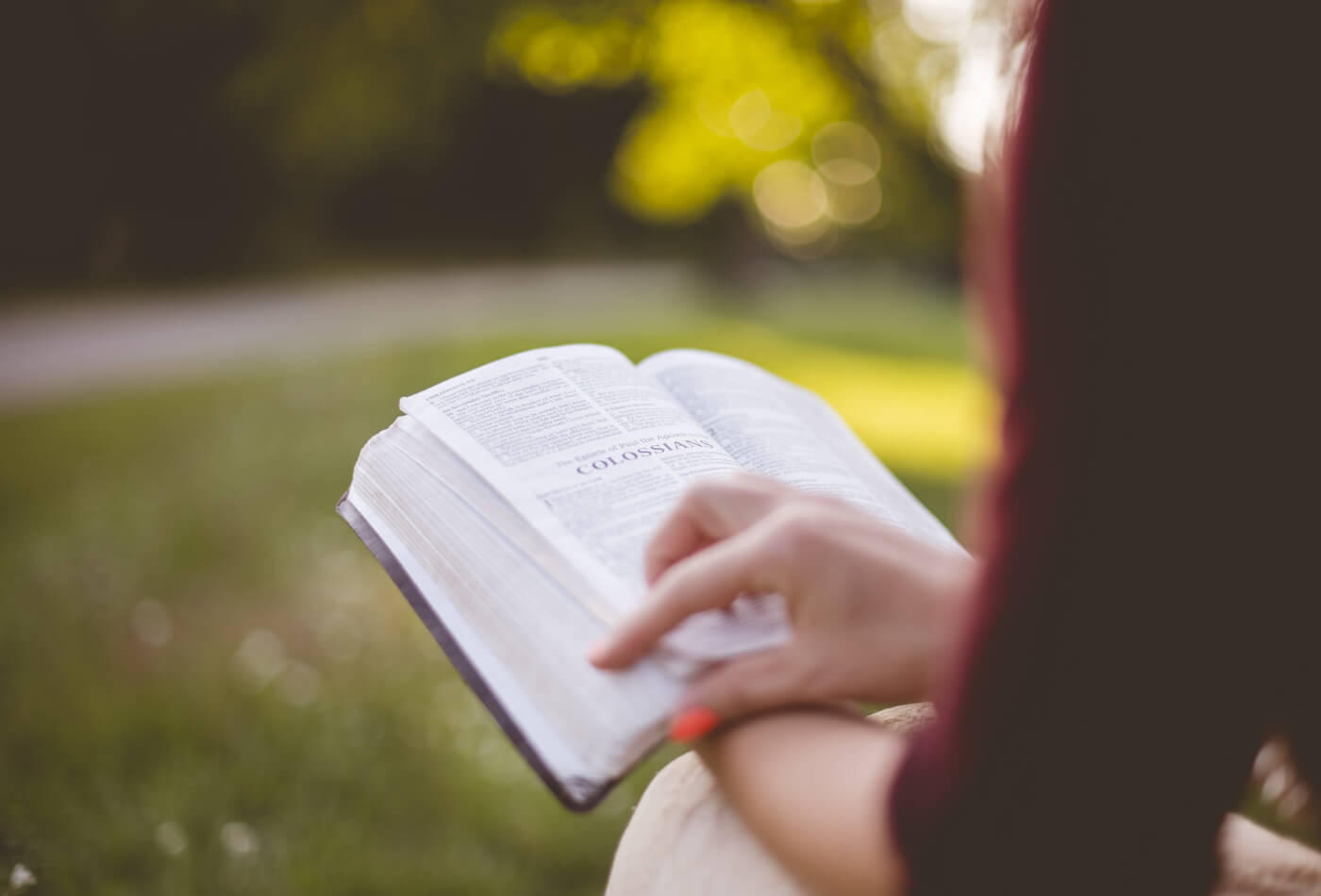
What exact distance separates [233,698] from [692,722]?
2138 mm

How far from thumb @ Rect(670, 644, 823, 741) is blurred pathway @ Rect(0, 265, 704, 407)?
6.54m

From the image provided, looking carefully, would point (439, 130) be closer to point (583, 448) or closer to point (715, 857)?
point (583, 448)

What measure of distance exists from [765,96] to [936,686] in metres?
4.16

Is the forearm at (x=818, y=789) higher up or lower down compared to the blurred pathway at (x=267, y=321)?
higher up

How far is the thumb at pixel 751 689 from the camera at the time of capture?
0.64 meters

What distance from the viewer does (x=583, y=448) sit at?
889 millimetres

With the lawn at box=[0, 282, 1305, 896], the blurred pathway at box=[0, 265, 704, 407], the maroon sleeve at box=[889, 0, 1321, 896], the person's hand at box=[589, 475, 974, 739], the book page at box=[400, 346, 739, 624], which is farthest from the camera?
the blurred pathway at box=[0, 265, 704, 407]

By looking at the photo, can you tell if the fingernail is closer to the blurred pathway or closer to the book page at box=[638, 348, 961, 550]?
the book page at box=[638, 348, 961, 550]

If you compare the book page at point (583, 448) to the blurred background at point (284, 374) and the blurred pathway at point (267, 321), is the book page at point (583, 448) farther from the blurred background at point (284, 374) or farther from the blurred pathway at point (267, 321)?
the blurred pathway at point (267, 321)

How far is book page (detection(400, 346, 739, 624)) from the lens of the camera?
77cm

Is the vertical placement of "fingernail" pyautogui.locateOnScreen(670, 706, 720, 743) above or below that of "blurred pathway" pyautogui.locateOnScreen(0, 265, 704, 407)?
above

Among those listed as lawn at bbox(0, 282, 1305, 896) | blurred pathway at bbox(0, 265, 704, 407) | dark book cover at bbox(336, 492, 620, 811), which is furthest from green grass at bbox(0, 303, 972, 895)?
blurred pathway at bbox(0, 265, 704, 407)

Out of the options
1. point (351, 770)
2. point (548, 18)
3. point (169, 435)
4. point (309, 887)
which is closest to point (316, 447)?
point (169, 435)

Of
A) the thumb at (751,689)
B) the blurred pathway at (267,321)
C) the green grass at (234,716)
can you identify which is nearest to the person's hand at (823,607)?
the thumb at (751,689)
